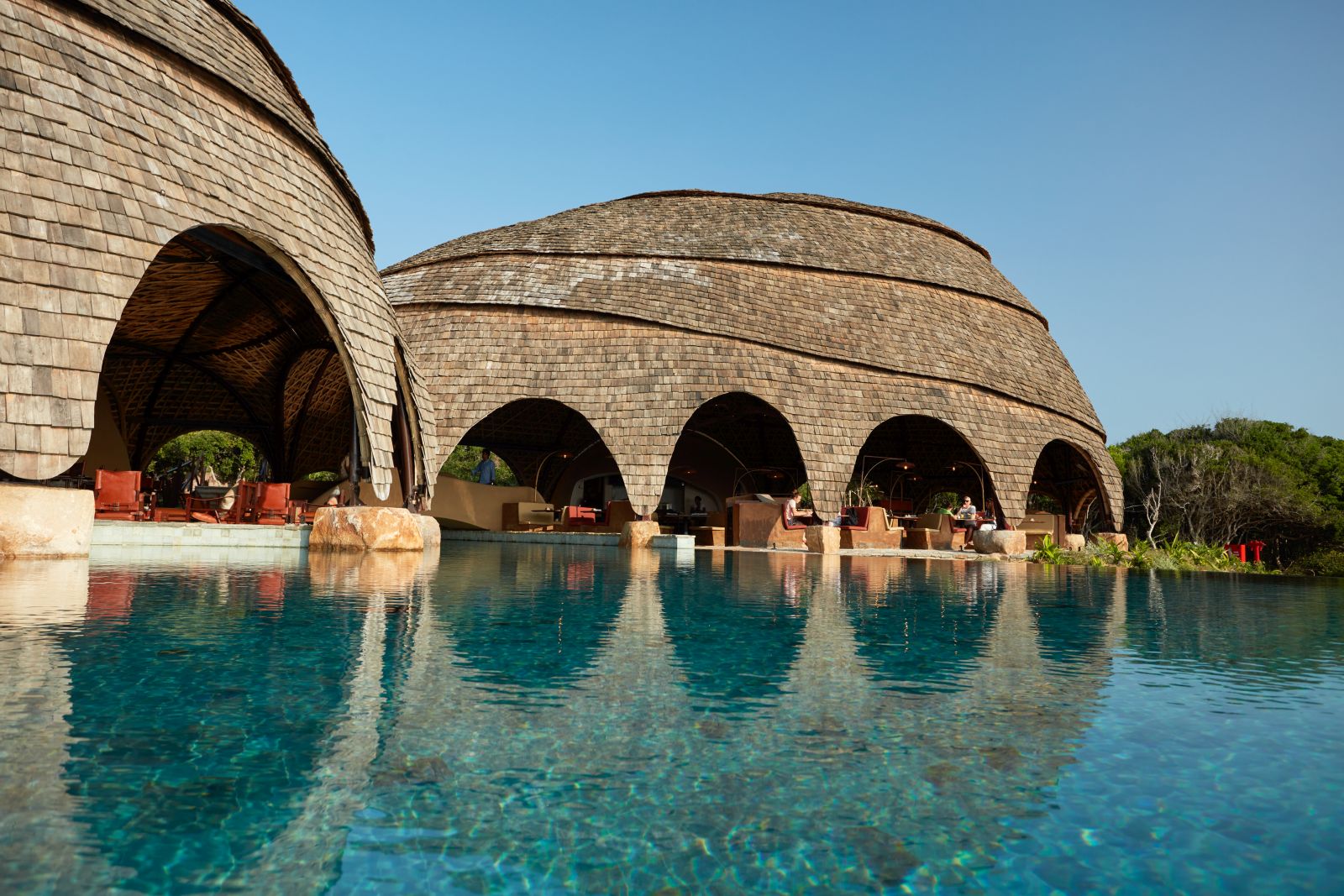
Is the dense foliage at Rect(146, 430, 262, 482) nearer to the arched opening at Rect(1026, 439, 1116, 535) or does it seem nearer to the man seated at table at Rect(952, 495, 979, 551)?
the arched opening at Rect(1026, 439, 1116, 535)

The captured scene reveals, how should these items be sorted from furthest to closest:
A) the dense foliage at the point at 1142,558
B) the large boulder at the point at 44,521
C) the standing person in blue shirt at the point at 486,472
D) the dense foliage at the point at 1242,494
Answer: the dense foliage at the point at 1242,494 → the standing person in blue shirt at the point at 486,472 → the dense foliage at the point at 1142,558 → the large boulder at the point at 44,521

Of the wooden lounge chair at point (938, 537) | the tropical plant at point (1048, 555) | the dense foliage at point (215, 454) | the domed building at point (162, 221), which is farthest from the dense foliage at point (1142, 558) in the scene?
the dense foliage at point (215, 454)

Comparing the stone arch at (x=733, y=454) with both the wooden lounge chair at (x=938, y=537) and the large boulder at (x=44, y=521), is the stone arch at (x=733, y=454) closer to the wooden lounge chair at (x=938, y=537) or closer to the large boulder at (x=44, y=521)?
the wooden lounge chair at (x=938, y=537)

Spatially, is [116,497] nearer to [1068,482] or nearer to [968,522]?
[968,522]

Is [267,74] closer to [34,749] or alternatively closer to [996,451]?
[34,749]

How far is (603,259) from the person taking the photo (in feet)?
75.9

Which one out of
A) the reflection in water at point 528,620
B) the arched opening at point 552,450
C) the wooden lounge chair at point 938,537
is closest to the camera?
the reflection in water at point 528,620

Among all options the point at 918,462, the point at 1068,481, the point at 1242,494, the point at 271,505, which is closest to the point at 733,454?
the point at 918,462

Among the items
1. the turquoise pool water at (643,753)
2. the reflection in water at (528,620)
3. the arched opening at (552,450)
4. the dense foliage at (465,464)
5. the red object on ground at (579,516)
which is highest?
the dense foliage at (465,464)

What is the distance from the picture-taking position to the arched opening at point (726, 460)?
1182 inches

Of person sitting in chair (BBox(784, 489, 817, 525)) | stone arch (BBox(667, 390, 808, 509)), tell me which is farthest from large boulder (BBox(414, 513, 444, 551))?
stone arch (BBox(667, 390, 808, 509))

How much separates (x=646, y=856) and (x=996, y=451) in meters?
21.7

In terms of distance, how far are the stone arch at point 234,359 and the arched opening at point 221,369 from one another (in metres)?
0.04

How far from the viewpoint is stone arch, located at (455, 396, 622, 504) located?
29625mm
